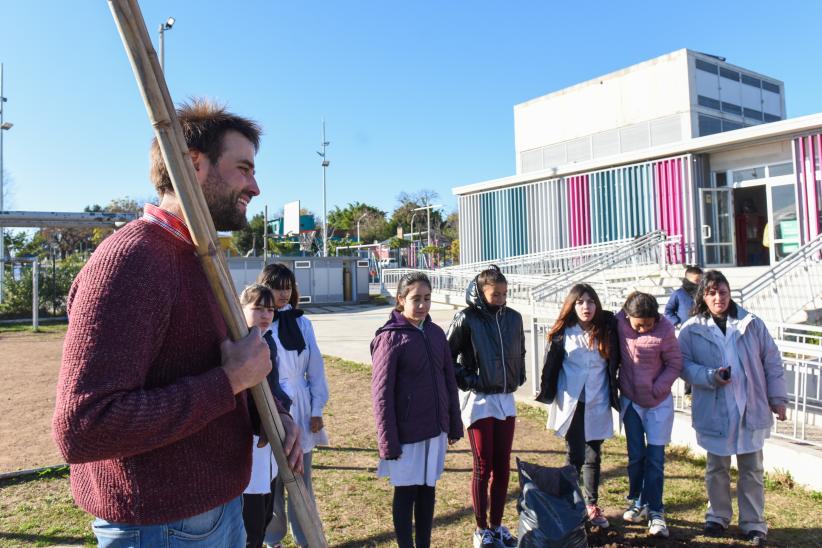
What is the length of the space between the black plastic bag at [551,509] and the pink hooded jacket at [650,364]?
1309 mm

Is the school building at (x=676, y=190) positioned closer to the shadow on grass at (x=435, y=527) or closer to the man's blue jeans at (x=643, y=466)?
the man's blue jeans at (x=643, y=466)

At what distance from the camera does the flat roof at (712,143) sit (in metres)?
15.0

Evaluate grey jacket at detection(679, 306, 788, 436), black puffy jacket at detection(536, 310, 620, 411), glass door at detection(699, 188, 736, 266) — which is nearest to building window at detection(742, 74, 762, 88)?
glass door at detection(699, 188, 736, 266)

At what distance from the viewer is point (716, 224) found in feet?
56.8

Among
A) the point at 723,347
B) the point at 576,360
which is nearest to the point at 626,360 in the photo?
the point at 576,360

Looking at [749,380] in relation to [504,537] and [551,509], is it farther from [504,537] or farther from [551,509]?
[504,537]

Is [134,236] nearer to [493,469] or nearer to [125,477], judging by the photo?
[125,477]

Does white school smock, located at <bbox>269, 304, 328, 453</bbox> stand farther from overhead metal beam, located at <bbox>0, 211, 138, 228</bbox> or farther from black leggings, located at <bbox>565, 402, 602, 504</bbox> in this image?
overhead metal beam, located at <bbox>0, 211, 138, 228</bbox>

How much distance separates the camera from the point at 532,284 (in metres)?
17.2

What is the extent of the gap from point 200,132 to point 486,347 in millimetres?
2935

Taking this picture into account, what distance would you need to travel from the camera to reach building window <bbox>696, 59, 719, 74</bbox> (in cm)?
3316

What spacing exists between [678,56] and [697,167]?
62.2 feet

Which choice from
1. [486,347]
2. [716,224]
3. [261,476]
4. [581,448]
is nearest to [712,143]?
[716,224]

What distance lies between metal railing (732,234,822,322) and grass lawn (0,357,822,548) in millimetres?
5718
